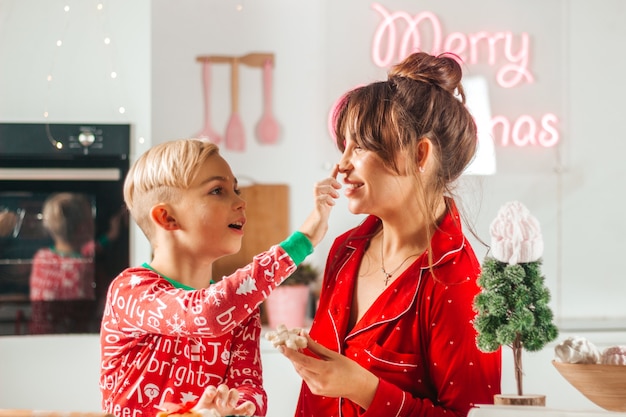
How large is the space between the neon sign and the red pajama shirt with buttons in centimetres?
241

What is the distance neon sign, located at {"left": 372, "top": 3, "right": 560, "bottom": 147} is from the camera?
377 cm

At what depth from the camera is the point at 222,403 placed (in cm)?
117

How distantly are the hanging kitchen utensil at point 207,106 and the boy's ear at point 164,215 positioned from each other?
7.21ft

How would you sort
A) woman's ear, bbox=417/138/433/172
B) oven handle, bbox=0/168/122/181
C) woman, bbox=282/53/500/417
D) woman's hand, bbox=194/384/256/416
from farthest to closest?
oven handle, bbox=0/168/122/181
woman's ear, bbox=417/138/433/172
woman, bbox=282/53/500/417
woman's hand, bbox=194/384/256/416

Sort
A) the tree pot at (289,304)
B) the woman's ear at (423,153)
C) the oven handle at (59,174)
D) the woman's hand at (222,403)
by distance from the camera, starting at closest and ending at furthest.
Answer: the woman's hand at (222,403) → the woman's ear at (423,153) → the oven handle at (59,174) → the tree pot at (289,304)

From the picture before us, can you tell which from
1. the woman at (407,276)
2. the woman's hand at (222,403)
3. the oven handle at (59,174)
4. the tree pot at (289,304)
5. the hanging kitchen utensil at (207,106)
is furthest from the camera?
the hanging kitchen utensil at (207,106)

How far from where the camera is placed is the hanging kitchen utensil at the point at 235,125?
369cm

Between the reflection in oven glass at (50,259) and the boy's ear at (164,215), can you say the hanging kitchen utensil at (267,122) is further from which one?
the boy's ear at (164,215)

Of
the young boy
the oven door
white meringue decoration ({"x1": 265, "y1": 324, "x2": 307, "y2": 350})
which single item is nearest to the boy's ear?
the young boy

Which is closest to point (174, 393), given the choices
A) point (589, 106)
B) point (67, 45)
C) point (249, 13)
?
point (67, 45)

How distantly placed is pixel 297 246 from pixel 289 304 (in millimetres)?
2128

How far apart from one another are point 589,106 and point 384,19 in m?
1.03

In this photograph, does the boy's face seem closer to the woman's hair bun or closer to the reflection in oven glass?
the woman's hair bun

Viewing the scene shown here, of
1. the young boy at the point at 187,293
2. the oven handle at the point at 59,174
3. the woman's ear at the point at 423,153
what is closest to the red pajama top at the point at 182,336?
the young boy at the point at 187,293
